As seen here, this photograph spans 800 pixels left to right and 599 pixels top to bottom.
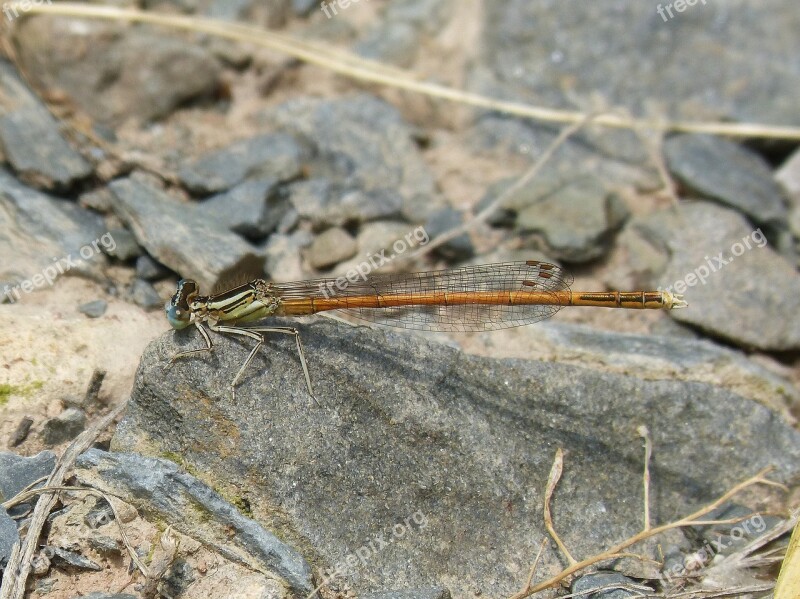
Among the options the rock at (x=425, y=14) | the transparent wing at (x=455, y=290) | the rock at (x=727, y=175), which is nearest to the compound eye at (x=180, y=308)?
the transparent wing at (x=455, y=290)

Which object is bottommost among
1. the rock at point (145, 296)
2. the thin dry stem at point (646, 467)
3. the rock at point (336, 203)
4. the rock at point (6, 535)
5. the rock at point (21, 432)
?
the thin dry stem at point (646, 467)

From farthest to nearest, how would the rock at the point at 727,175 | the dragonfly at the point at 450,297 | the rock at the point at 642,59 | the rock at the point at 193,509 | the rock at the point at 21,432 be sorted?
the rock at the point at 642,59 < the rock at the point at 727,175 < the dragonfly at the point at 450,297 < the rock at the point at 21,432 < the rock at the point at 193,509

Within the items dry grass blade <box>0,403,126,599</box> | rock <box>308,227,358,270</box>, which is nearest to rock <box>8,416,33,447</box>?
dry grass blade <box>0,403,126,599</box>

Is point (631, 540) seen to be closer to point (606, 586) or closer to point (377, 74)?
point (606, 586)

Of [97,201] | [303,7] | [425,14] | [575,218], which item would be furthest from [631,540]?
[303,7]

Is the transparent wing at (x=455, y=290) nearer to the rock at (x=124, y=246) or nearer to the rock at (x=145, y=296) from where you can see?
the rock at (x=145, y=296)

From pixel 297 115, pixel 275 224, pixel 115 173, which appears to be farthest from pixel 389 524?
pixel 297 115
